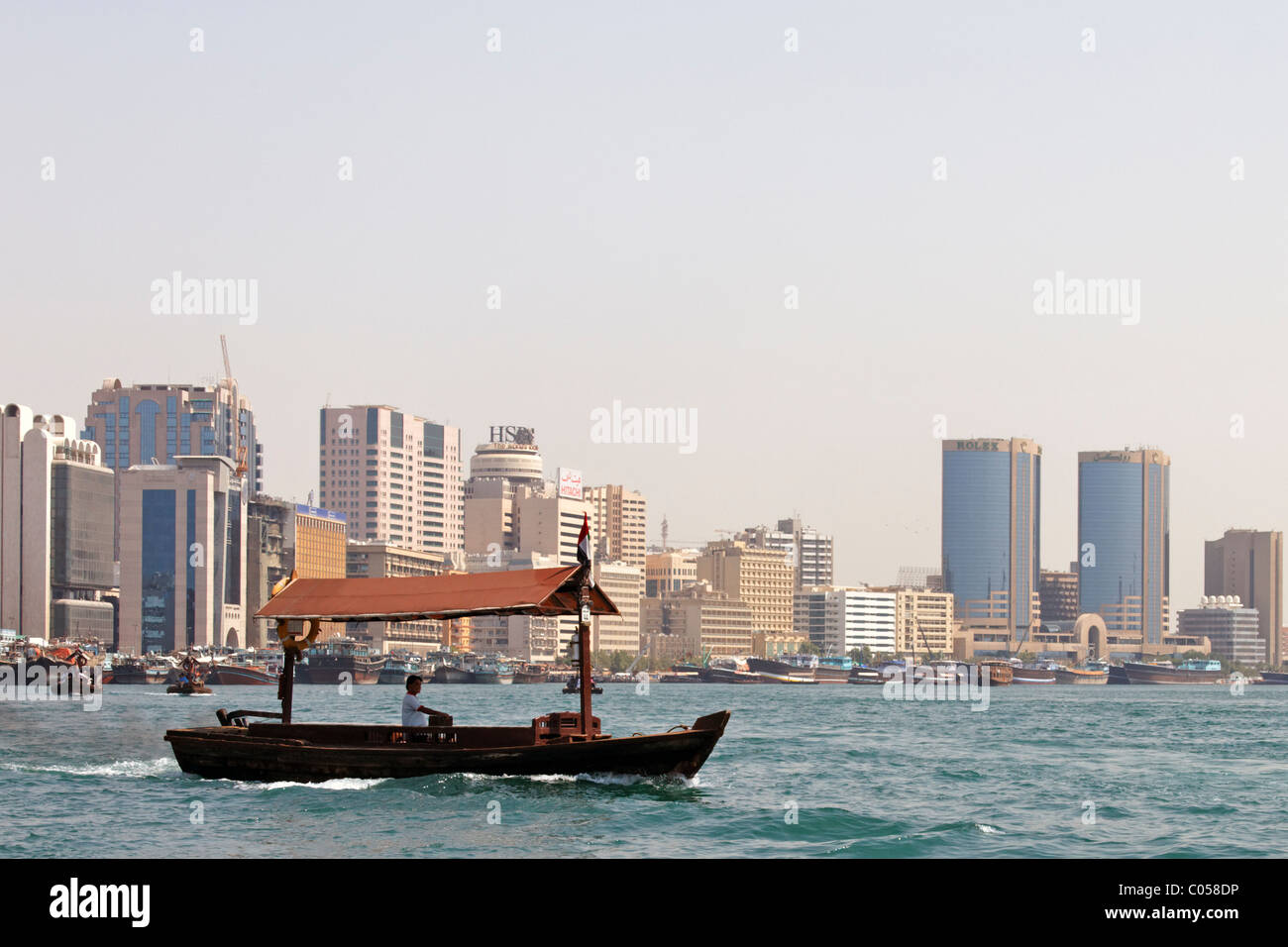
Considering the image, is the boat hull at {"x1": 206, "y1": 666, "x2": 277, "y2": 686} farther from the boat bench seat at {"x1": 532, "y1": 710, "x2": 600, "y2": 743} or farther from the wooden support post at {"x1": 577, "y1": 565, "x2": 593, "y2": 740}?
the wooden support post at {"x1": 577, "y1": 565, "x2": 593, "y2": 740}

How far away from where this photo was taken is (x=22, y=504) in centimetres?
19262

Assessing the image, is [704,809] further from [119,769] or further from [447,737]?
[119,769]

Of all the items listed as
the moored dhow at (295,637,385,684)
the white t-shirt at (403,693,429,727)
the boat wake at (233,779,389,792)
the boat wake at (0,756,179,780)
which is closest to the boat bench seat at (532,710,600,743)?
the white t-shirt at (403,693,429,727)

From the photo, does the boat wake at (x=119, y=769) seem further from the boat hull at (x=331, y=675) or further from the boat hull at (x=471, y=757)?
the boat hull at (x=331, y=675)

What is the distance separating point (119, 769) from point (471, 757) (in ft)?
36.9

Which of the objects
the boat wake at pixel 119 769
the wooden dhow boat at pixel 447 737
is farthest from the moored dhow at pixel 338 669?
the wooden dhow boat at pixel 447 737

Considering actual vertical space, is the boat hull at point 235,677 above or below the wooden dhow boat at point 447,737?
below

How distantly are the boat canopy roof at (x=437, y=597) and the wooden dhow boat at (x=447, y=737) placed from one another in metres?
0.03

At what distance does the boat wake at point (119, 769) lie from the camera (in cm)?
3594

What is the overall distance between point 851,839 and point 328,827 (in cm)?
842

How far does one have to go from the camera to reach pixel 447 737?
104ft
